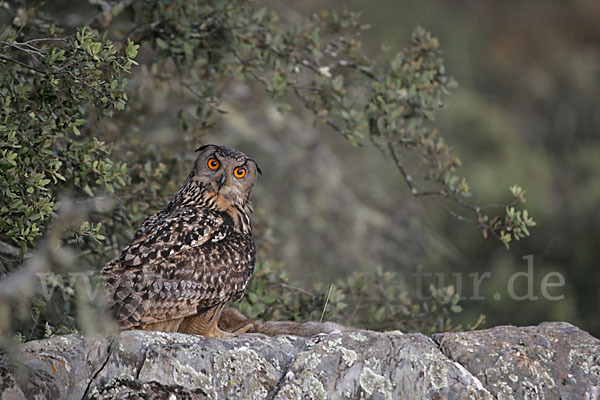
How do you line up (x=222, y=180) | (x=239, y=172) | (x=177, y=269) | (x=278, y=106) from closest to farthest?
(x=177, y=269), (x=222, y=180), (x=239, y=172), (x=278, y=106)

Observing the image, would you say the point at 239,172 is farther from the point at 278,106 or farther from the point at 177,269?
the point at 177,269

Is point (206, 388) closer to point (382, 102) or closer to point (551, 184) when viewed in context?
point (382, 102)

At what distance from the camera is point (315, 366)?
4.22m

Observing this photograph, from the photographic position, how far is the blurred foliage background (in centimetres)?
526

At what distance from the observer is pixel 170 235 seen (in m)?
5.16

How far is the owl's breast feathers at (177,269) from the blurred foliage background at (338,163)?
37 centimetres

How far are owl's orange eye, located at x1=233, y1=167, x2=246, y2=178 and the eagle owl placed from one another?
98 mm

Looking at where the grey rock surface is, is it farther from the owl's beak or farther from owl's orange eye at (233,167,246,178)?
owl's orange eye at (233,167,246,178)

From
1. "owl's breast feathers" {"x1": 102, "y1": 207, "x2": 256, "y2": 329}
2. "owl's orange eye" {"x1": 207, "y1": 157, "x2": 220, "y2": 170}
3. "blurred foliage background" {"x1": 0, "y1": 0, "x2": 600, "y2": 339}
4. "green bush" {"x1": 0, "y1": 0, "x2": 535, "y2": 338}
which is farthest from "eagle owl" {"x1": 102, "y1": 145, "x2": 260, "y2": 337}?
"green bush" {"x1": 0, "y1": 0, "x2": 535, "y2": 338}

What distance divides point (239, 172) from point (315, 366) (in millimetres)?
2201

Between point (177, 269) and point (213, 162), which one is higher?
point (213, 162)

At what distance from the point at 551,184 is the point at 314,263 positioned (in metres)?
7.48

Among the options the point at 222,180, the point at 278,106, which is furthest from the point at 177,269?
the point at 278,106

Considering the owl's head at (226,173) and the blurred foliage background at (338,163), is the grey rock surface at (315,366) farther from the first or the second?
the owl's head at (226,173)
